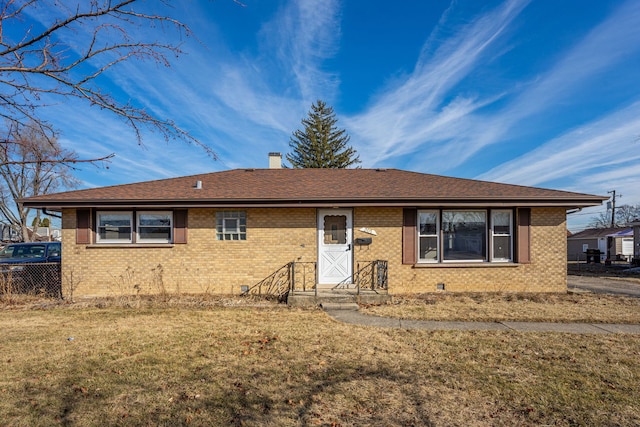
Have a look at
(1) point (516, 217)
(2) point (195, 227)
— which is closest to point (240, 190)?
(2) point (195, 227)

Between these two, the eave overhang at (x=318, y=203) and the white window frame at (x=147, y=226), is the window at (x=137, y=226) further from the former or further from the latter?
the eave overhang at (x=318, y=203)

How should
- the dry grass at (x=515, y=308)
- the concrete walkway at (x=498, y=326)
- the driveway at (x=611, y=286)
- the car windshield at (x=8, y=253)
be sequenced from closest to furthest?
the concrete walkway at (x=498, y=326)
the dry grass at (x=515, y=308)
the driveway at (x=611, y=286)
the car windshield at (x=8, y=253)

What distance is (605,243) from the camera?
1304 inches

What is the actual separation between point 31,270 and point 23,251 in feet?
5.15

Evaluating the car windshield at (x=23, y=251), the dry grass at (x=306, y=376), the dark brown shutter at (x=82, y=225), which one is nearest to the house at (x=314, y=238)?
the dark brown shutter at (x=82, y=225)

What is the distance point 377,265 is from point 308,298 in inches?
91.4

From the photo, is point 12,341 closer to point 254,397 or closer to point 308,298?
point 254,397

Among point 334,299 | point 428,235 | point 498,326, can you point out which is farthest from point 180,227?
point 498,326

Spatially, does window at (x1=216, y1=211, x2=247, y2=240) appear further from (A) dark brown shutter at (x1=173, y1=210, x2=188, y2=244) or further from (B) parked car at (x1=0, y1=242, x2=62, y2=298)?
(B) parked car at (x1=0, y1=242, x2=62, y2=298)

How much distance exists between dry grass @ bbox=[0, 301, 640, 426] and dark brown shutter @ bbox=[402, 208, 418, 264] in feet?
12.5

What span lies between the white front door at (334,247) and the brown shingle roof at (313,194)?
627 mm

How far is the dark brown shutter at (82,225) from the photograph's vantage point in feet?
32.1

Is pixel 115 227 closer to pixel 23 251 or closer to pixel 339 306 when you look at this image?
pixel 23 251

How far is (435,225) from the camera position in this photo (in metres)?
10.4
